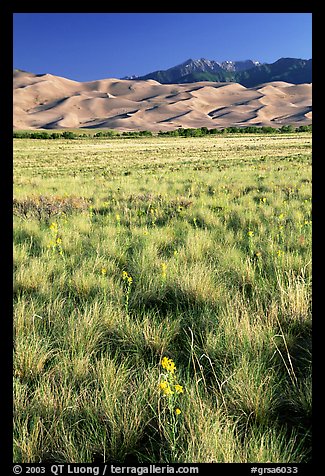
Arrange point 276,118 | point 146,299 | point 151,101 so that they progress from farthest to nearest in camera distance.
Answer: point 151,101
point 276,118
point 146,299

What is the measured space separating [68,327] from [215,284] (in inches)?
57.4

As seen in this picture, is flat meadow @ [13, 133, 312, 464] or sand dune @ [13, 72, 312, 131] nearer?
flat meadow @ [13, 133, 312, 464]

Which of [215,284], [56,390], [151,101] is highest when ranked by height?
[151,101]

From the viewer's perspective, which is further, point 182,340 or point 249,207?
point 249,207

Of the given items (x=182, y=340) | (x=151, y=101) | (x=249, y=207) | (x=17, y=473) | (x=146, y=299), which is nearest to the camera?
(x=17, y=473)

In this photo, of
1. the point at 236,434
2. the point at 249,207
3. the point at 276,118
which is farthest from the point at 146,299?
the point at 276,118

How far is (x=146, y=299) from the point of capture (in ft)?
11.2

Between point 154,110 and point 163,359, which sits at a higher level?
point 154,110

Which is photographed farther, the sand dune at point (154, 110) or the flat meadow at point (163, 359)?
the sand dune at point (154, 110)

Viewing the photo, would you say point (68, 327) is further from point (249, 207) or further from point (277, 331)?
point (249, 207)

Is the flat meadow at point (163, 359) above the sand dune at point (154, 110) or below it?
below

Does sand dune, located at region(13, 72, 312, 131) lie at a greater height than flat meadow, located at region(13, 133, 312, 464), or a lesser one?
greater

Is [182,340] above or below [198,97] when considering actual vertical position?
below
